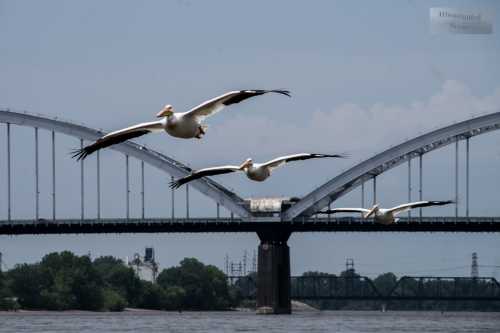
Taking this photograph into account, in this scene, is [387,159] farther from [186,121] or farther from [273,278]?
[186,121]

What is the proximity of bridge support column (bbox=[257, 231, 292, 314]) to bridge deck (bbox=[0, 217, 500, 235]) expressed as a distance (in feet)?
11.1

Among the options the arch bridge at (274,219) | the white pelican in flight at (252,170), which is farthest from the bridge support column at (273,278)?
the white pelican in flight at (252,170)

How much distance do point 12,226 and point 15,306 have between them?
18303 mm

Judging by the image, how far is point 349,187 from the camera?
17938 centimetres

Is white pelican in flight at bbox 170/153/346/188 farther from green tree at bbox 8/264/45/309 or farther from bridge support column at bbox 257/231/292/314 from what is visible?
green tree at bbox 8/264/45/309

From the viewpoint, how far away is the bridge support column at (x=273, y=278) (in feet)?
552

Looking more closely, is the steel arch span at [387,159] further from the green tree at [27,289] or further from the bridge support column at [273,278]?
the green tree at [27,289]

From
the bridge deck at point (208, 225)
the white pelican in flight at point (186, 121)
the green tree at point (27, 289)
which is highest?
the white pelican in flight at point (186, 121)

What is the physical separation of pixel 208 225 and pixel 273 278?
869 cm

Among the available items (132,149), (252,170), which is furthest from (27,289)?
(252,170)

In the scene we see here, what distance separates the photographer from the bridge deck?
167m

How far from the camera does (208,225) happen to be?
173m

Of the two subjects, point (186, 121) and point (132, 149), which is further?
point (132, 149)

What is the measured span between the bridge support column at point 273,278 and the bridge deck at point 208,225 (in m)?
3.38
